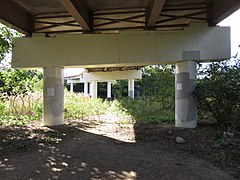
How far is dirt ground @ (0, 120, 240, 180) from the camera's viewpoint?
3811mm

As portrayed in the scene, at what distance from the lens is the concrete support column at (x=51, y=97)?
8055mm

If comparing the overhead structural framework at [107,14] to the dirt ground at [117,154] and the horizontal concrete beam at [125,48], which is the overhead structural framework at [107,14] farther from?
the dirt ground at [117,154]

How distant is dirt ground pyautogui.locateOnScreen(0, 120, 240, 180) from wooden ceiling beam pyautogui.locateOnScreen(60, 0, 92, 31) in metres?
3.43

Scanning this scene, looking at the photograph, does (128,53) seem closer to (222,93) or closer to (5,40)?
(222,93)

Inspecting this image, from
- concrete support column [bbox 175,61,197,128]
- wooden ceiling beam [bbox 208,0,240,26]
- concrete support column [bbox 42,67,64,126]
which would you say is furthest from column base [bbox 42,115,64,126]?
wooden ceiling beam [bbox 208,0,240,26]

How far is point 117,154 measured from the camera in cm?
488

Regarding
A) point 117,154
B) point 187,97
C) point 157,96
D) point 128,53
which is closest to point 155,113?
point 157,96

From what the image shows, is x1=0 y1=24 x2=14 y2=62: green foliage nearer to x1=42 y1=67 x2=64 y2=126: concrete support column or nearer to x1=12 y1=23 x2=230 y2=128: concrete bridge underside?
x1=12 y1=23 x2=230 y2=128: concrete bridge underside

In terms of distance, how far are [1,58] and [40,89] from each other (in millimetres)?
3813

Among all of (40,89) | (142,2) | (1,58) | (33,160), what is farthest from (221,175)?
(40,89)

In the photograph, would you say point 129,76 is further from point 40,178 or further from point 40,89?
point 40,178

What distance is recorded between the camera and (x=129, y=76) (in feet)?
Result: 77.1

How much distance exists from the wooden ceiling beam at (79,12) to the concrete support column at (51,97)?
1.85 m

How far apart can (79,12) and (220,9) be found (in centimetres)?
401
